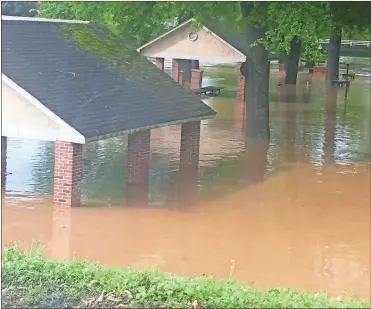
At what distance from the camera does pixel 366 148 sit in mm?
18609

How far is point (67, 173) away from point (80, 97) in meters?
1.40

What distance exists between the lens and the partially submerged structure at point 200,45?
91.4ft

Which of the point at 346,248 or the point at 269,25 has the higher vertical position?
the point at 269,25

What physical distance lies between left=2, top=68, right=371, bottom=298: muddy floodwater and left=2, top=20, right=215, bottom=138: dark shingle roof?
4.64 feet

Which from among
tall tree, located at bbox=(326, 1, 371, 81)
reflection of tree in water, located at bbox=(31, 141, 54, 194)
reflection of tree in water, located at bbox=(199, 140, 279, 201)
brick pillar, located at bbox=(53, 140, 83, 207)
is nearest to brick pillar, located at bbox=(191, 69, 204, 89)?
reflection of tree in water, located at bbox=(199, 140, 279, 201)

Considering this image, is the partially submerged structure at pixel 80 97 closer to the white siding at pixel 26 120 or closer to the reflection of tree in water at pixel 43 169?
the white siding at pixel 26 120

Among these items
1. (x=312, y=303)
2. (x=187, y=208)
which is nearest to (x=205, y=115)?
(x=187, y=208)

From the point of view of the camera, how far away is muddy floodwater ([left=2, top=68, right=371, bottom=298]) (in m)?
9.42

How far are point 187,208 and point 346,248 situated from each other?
10.4ft

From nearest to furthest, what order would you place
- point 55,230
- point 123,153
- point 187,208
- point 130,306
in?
point 130,306 → point 55,230 → point 187,208 → point 123,153

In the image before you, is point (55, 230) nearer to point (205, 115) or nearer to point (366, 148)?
point (205, 115)

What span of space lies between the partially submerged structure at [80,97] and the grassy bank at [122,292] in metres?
6.35

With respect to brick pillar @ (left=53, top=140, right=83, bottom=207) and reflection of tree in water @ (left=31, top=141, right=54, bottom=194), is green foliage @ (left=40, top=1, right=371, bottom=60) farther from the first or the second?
brick pillar @ (left=53, top=140, right=83, bottom=207)

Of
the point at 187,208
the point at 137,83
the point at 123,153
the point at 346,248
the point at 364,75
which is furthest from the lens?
the point at 364,75
